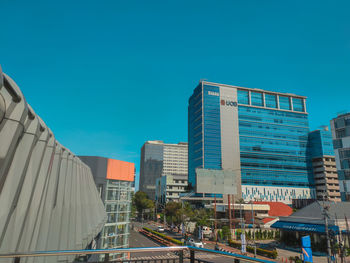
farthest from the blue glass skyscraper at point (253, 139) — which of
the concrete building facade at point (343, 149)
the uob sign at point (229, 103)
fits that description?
the concrete building facade at point (343, 149)

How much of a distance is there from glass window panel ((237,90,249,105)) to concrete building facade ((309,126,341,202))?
35555 mm

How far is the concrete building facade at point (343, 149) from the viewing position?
266ft

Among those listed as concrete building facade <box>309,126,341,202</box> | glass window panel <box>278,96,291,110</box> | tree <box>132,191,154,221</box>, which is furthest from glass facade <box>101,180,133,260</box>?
glass window panel <box>278,96,291,110</box>

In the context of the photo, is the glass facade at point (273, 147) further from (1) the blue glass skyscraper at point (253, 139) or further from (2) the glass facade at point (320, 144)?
(2) the glass facade at point (320, 144)

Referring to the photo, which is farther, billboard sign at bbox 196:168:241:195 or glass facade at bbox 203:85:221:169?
glass facade at bbox 203:85:221:169

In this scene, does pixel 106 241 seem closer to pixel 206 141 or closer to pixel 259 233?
pixel 259 233

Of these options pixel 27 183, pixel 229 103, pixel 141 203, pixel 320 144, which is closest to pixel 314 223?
pixel 27 183

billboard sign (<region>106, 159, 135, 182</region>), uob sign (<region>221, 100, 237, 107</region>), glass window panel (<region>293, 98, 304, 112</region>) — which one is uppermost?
glass window panel (<region>293, 98, 304, 112</region>)

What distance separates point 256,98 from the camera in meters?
118

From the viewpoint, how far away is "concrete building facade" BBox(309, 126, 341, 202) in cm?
10512

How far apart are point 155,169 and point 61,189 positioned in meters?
193

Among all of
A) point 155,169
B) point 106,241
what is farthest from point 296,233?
point 155,169

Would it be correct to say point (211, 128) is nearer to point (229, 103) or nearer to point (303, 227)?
point (229, 103)

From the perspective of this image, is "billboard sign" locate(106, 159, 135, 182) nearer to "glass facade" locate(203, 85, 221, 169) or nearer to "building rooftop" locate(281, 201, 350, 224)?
"building rooftop" locate(281, 201, 350, 224)
